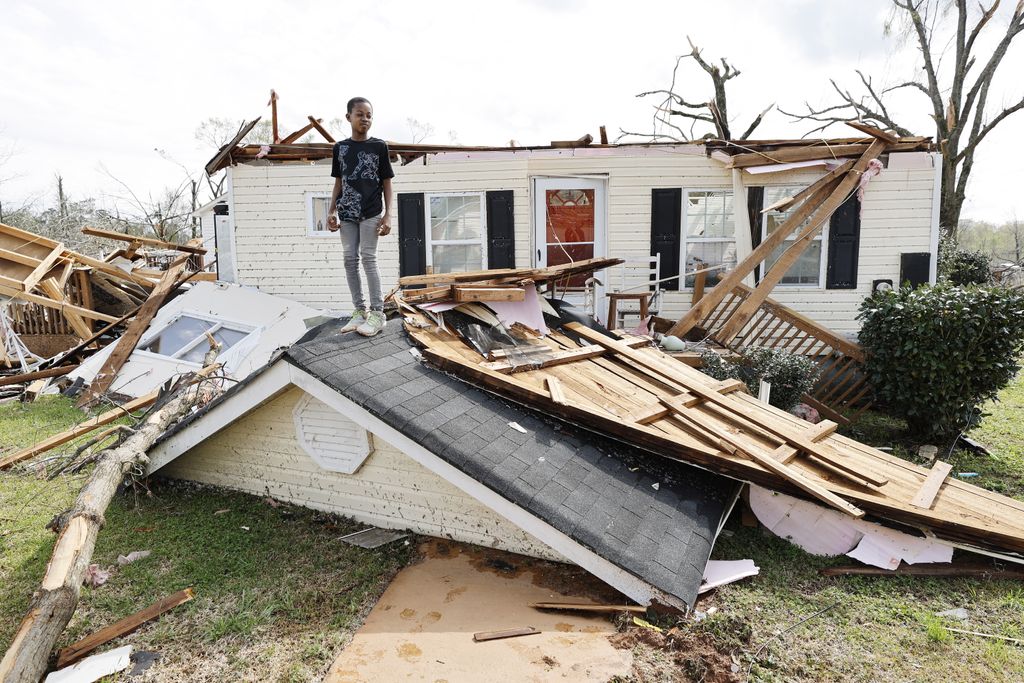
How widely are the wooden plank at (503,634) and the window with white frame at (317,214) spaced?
7.75 m

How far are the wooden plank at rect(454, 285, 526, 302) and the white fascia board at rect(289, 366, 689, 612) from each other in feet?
5.85

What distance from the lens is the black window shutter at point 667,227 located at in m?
9.44

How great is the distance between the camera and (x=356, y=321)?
523 centimetres

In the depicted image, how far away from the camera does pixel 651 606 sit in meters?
3.32

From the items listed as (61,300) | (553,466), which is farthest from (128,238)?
(553,466)

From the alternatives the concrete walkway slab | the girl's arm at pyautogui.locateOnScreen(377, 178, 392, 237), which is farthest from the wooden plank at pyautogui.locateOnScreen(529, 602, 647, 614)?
the girl's arm at pyautogui.locateOnScreen(377, 178, 392, 237)

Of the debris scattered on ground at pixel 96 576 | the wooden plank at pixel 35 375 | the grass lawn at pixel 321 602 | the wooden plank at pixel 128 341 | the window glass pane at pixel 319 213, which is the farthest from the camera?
the window glass pane at pixel 319 213

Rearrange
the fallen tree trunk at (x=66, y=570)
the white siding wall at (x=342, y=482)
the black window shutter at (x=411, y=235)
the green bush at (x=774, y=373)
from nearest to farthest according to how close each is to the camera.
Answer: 1. the fallen tree trunk at (x=66, y=570)
2. the white siding wall at (x=342, y=482)
3. the green bush at (x=774, y=373)
4. the black window shutter at (x=411, y=235)

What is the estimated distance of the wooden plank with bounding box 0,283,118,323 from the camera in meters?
9.36

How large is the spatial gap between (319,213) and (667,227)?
18.3 feet

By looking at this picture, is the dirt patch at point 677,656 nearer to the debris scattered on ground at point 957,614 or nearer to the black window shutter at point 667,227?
the debris scattered on ground at point 957,614

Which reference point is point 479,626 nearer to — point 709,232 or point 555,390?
point 555,390

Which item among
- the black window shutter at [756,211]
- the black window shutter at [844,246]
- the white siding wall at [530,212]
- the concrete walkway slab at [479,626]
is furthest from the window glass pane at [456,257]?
the concrete walkway slab at [479,626]

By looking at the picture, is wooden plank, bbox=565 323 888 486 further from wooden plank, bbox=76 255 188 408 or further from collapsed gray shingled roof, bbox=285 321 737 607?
wooden plank, bbox=76 255 188 408
